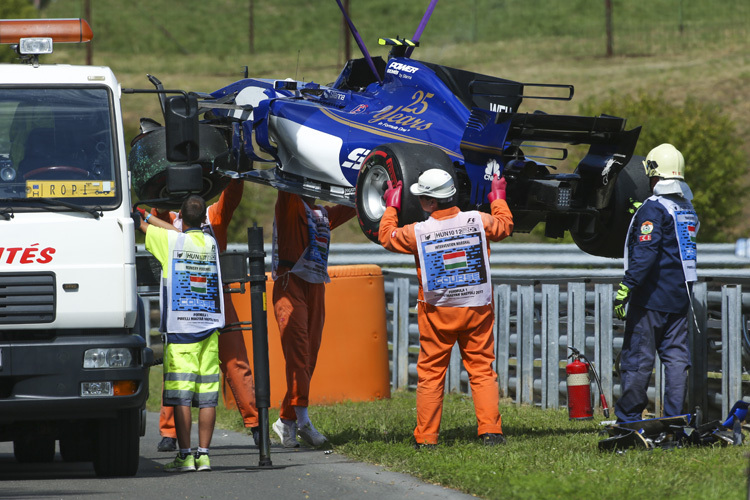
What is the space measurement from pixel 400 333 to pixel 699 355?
15.0ft

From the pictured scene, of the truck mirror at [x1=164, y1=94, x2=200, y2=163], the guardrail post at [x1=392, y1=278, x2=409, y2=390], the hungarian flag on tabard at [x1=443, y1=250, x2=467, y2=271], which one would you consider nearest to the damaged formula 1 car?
the truck mirror at [x1=164, y1=94, x2=200, y2=163]

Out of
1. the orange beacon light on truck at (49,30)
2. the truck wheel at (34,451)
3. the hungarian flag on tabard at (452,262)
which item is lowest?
the truck wheel at (34,451)

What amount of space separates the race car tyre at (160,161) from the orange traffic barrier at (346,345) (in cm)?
194

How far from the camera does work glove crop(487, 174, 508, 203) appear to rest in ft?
27.0

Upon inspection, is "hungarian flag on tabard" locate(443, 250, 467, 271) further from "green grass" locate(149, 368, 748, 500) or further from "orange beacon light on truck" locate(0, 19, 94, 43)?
"orange beacon light on truck" locate(0, 19, 94, 43)

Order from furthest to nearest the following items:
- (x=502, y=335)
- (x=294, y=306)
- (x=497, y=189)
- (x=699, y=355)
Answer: (x=502, y=335) → (x=699, y=355) → (x=294, y=306) → (x=497, y=189)

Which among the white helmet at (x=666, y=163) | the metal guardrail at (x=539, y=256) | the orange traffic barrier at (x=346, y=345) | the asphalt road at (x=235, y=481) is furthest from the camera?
the metal guardrail at (x=539, y=256)

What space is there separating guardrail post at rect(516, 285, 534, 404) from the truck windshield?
5.27 m

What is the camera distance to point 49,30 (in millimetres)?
8289

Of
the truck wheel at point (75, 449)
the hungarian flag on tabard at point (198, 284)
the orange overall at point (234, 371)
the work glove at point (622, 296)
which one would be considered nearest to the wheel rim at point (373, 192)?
the orange overall at point (234, 371)

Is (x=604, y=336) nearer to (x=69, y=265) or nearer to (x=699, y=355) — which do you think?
(x=699, y=355)

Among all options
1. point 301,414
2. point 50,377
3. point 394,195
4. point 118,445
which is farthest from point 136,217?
point 301,414

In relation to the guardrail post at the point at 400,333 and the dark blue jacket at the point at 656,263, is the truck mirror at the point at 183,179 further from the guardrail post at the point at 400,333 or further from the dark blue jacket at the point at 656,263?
the guardrail post at the point at 400,333

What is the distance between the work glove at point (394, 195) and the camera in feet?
26.6
